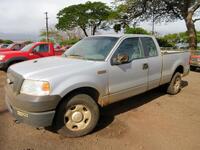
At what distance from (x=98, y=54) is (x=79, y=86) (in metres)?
0.99

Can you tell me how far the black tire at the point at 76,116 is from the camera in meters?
3.49

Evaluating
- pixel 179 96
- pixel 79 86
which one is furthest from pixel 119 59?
pixel 179 96

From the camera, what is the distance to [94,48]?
4.47m

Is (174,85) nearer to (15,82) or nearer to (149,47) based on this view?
(149,47)

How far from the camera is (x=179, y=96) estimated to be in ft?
20.9

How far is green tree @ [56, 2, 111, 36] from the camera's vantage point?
155 ft

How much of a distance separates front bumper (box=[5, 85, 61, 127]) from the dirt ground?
484mm

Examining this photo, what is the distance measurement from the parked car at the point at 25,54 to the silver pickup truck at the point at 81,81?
561 centimetres

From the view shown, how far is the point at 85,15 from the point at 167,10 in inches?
1046

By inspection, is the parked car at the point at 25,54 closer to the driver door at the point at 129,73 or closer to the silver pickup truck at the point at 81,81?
the silver pickup truck at the point at 81,81

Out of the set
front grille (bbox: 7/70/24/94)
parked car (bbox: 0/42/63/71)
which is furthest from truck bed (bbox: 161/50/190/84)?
parked car (bbox: 0/42/63/71)

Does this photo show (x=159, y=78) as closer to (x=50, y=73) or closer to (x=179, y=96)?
(x=179, y=96)

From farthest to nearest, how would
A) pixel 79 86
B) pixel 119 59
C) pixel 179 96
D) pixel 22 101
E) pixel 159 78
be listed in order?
pixel 179 96 → pixel 159 78 → pixel 119 59 → pixel 79 86 → pixel 22 101

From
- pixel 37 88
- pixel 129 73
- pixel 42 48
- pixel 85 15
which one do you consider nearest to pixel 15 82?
pixel 37 88
